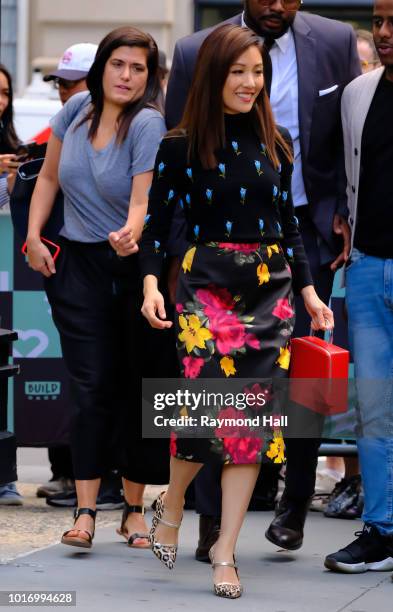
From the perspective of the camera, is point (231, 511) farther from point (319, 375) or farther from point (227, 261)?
point (227, 261)

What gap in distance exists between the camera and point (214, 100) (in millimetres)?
5594

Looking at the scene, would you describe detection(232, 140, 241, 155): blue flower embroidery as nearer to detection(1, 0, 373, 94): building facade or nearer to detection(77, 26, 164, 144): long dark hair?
detection(77, 26, 164, 144): long dark hair

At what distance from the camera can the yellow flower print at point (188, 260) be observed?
5.61 m

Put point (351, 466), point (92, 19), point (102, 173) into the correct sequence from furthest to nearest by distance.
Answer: point (92, 19), point (351, 466), point (102, 173)

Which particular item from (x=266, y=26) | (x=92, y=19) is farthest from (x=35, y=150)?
(x=92, y=19)

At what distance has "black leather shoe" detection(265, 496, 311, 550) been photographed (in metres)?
6.05

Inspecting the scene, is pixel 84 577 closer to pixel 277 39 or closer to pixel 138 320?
pixel 138 320

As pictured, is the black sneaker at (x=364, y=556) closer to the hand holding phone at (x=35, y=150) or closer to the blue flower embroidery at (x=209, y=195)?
the blue flower embroidery at (x=209, y=195)

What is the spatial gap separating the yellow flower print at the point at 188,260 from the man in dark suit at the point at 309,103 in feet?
2.01

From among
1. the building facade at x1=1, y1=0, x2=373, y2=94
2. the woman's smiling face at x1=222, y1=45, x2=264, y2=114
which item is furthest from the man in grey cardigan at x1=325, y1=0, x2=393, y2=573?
the building facade at x1=1, y1=0, x2=373, y2=94

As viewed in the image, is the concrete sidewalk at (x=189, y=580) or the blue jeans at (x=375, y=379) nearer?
the concrete sidewalk at (x=189, y=580)

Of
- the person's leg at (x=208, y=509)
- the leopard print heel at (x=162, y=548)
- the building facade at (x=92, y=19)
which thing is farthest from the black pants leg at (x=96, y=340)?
the building facade at (x=92, y=19)

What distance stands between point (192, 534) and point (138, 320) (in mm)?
954

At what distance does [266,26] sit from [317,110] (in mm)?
374
